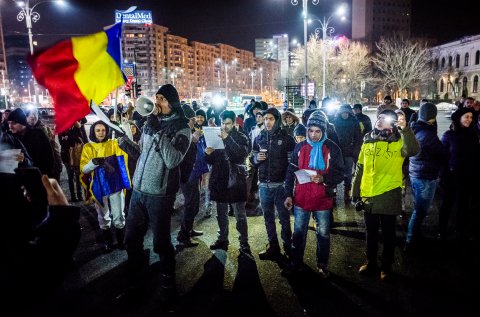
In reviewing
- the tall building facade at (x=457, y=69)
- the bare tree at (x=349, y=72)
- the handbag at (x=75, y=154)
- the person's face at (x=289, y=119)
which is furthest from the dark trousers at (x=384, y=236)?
the tall building facade at (x=457, y=69)

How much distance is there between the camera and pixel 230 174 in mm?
5496

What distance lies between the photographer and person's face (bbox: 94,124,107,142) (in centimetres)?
548

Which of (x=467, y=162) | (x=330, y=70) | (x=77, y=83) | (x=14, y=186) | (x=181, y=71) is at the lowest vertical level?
(x=467, y=162)

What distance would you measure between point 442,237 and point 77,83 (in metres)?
5.48

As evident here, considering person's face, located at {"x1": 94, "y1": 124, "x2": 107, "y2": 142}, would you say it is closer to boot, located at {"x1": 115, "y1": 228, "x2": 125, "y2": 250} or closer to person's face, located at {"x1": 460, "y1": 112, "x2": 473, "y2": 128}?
boot, located at {"x1": 115, "y1": 228, "x2": 125, "y2": 250}

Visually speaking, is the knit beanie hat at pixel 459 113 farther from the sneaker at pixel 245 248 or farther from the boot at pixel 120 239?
the boot at pixel 120 239

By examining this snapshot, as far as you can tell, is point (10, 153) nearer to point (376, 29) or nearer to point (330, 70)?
point (330, 70)

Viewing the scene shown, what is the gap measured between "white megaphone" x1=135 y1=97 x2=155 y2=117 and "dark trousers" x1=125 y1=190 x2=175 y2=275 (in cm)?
91

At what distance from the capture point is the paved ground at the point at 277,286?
12.7 ft

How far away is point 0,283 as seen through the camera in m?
1.54

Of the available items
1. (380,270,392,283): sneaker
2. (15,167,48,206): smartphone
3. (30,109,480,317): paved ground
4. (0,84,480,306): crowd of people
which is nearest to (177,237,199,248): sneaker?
(0,84,480,306): crowd of people

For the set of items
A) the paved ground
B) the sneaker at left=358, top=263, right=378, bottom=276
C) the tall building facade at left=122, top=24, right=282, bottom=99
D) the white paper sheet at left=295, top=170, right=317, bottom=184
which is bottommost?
the paved ground

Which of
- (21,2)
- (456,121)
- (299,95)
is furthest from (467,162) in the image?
(21,2)

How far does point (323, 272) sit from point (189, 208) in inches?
94.9
